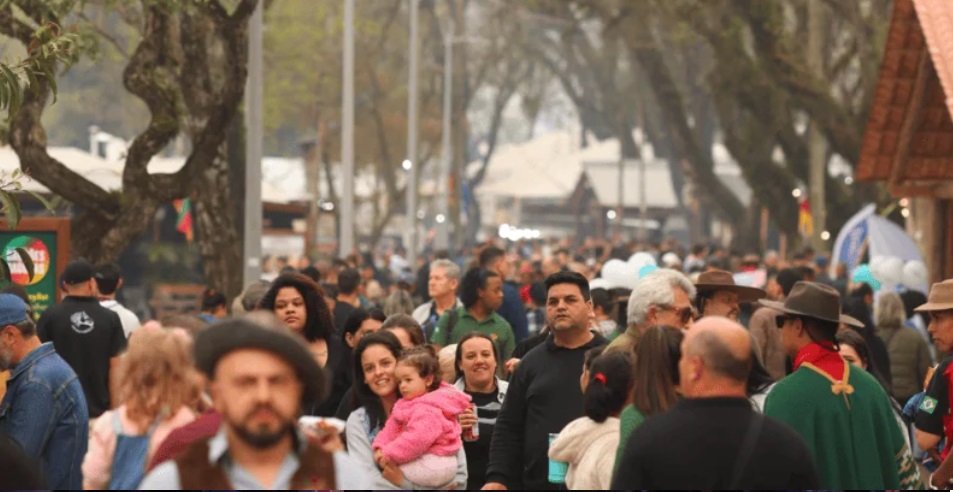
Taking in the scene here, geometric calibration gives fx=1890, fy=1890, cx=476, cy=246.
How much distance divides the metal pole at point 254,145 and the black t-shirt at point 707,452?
12980 mm

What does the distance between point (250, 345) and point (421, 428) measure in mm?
3669

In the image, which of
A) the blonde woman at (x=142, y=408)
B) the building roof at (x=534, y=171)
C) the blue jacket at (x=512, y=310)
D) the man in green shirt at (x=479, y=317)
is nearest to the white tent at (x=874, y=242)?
the blue jacket at (x=512, y=310)

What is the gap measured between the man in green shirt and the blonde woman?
702 centimetres

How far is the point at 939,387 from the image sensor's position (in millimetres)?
9586

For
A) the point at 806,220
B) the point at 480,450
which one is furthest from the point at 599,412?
the point at 806,220

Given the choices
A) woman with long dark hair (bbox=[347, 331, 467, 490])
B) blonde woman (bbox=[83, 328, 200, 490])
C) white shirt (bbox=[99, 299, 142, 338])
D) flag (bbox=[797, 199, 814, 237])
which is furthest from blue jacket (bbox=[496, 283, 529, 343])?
flag (bbox=[797, 199, 814, 237])

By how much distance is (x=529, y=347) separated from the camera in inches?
424

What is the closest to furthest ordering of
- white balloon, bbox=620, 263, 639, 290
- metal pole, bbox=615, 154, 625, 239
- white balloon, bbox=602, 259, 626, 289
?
1. white balloon, bbox=620, 263, 639, 290
2. white balloon, bbox=602, 259, 626, 289
3. metal pole, bbox=615, 154, 625, 239

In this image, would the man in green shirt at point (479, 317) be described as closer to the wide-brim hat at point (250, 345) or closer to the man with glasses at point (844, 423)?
the man with glasses at point (844, 423)

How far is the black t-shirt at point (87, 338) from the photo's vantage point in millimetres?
12734

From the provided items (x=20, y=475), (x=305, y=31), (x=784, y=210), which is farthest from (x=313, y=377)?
(x=305, y=31)

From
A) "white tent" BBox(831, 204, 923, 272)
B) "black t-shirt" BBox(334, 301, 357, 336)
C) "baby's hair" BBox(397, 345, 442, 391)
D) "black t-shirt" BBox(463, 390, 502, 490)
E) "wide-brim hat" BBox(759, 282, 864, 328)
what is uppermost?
"white tent" BBox(831, 204, 923, 272)

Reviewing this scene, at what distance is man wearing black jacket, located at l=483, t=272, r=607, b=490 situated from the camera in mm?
8516

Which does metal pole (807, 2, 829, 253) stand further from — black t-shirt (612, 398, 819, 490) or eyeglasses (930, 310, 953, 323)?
black t-shirt (612, 398, 819, 490)
